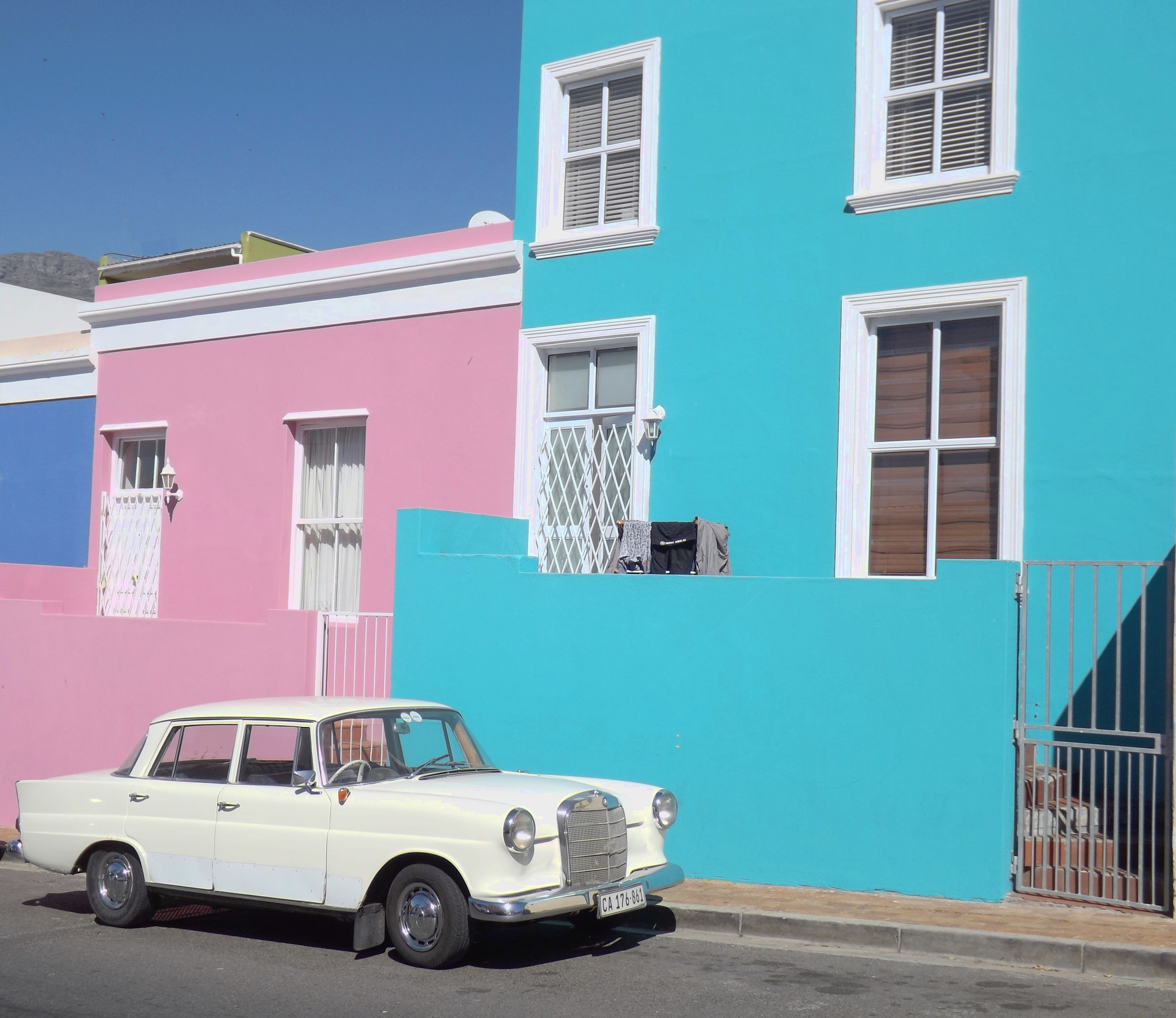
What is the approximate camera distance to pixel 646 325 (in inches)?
456

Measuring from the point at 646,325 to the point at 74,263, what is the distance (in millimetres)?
23044

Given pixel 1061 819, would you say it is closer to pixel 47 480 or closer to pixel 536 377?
pixel 536 377

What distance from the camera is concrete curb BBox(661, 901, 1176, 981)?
6812mm

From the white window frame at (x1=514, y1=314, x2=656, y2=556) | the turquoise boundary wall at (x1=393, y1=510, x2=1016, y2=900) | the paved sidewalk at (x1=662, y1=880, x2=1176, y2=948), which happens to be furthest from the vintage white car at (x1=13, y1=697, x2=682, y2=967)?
the white window frame at (x1=514, y1=314, x2=656, y2=556)

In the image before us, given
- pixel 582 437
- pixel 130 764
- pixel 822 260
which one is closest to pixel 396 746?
pixel 130 764

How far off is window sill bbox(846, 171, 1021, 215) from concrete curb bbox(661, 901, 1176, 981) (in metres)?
5.66

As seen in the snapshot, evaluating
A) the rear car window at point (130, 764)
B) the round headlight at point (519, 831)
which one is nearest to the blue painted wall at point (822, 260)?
the round headlight at point (519, 831)

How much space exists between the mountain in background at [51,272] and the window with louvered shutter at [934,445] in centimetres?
2096

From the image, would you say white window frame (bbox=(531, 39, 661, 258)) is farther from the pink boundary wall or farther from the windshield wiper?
the windshield wiper

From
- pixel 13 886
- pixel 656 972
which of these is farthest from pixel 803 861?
pixel 13 886

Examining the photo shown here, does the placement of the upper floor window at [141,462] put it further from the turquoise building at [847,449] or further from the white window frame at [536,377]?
the turquoise building at [847,449]

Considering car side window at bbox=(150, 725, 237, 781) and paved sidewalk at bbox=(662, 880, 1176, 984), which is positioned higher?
car side window at bbox=(150, 725, 237, 781)

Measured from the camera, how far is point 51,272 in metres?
29.1

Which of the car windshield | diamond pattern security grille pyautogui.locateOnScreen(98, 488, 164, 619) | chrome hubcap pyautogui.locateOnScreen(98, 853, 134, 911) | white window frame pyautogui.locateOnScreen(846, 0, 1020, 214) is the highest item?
white window frame pyautogui.locateOnScreen(846, 0, 1020, 214)
